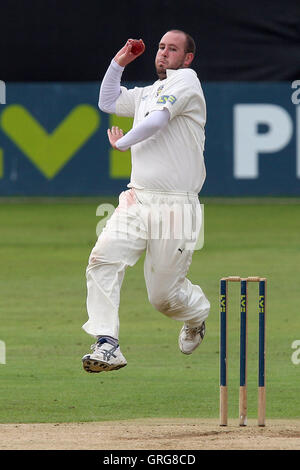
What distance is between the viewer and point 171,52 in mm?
8344

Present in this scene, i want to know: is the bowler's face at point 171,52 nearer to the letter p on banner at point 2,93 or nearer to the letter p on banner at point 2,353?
the letter p on banner at point 2,353

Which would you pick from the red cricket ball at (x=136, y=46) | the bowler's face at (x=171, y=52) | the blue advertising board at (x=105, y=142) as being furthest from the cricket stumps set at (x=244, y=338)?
the blue advertising board at (x=105, y=142)

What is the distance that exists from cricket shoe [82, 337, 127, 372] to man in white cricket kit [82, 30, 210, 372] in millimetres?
101

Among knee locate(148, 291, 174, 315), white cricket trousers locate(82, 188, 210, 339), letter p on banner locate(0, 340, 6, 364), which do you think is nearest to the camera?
white cricket trousers locate(82, 188, 210, 339)

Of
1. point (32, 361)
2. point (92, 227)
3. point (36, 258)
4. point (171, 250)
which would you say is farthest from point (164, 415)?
point (92, 227)

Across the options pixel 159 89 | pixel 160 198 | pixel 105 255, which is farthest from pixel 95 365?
pixel 159 89

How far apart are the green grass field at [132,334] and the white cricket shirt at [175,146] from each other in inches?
65.7

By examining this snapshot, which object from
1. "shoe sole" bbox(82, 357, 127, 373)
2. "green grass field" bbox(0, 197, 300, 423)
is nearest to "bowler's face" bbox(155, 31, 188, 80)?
"shoe sole" bbox(82, 357, 127, 373)

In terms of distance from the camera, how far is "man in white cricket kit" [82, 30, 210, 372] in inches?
316

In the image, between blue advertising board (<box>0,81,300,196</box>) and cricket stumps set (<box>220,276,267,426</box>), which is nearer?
cricket stumps set (<box>220,276,267,426</box>)

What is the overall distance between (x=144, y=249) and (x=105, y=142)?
614 inches

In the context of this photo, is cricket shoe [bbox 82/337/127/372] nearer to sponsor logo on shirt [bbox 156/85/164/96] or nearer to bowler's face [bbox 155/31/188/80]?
sponsor logo on shirt [bbox 156/85/164/96]

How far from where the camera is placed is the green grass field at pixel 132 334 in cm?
907

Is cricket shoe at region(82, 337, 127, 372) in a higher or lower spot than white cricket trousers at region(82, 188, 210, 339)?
lower
